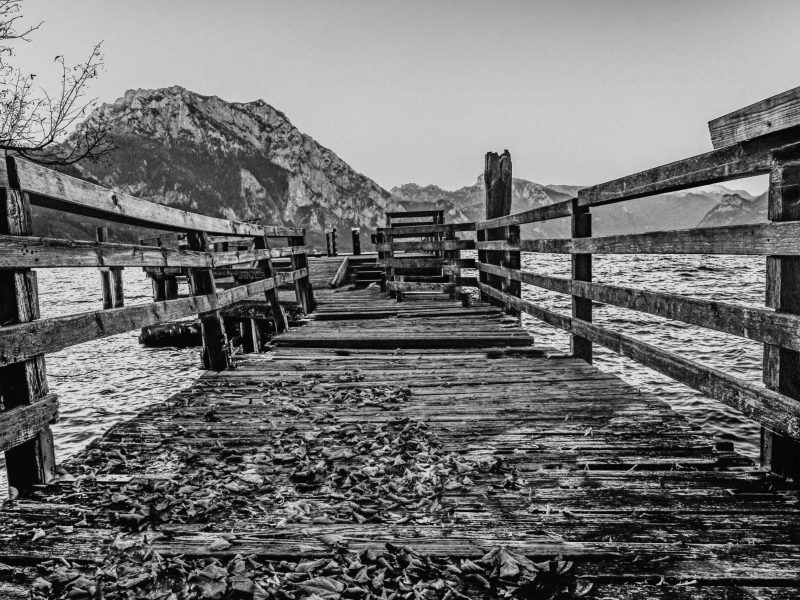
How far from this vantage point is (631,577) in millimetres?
1895

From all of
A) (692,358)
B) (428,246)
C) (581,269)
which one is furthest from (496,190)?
(692,358)

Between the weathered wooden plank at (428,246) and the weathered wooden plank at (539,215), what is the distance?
1.18 meters

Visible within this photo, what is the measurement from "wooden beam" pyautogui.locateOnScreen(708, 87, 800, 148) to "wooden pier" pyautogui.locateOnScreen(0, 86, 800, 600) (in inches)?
2.1

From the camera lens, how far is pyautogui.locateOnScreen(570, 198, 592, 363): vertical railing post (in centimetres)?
506

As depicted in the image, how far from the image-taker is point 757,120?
2344 millimetres

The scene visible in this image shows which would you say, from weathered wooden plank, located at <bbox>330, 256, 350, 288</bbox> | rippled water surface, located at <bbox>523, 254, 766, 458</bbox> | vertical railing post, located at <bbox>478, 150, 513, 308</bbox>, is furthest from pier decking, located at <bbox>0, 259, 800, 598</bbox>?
weathered wooden plank, located at <bbox>330, 256, 350, 288</bbox>

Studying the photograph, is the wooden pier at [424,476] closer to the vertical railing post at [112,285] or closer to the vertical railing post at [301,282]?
the vertical railing post at [301,282]

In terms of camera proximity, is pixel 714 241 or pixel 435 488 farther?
pixel 714 241

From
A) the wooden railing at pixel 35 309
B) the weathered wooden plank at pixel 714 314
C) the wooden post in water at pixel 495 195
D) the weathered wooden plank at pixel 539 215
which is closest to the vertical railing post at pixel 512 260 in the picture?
the weathered wooden plank at pixel 539 215

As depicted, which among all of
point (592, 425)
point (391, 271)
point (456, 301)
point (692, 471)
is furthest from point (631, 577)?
point (391, 271)

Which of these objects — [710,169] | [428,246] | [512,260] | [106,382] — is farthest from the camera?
[106,382]

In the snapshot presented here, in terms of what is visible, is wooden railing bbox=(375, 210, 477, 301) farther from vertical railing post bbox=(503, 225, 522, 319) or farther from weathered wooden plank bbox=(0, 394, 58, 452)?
weathered wooden plank bbox=(0, 394, 58, 452)

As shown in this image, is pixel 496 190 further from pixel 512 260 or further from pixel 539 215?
pixel 539 215

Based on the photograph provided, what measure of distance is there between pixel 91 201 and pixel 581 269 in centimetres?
440
